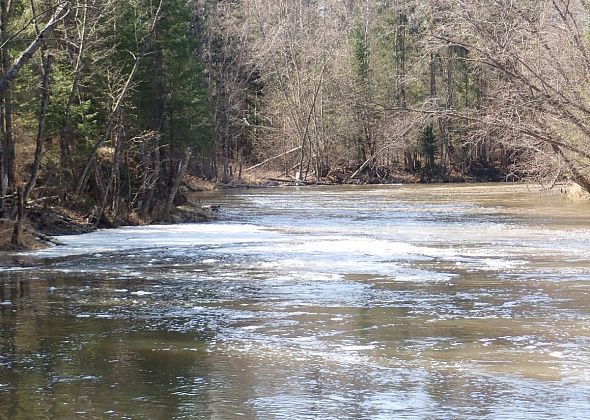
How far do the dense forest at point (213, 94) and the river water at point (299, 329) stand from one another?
401 centimetres

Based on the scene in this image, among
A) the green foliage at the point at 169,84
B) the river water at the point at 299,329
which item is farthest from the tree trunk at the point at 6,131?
the green foliage at the point at 169,84

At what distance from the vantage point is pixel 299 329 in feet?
38.7

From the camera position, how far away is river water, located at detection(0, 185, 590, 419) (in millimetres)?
8398

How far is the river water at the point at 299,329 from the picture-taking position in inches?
331

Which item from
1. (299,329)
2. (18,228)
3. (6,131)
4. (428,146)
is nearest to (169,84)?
(6,131)

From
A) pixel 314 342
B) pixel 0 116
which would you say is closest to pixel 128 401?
pixel 314 342

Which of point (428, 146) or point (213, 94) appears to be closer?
point (213, 94)

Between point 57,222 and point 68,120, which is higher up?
point 68,120

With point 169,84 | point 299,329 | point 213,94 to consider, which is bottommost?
point 299,329

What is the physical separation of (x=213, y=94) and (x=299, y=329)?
54.8 metres

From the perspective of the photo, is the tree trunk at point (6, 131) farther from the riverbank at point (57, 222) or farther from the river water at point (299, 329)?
the river water at point (299, 329)

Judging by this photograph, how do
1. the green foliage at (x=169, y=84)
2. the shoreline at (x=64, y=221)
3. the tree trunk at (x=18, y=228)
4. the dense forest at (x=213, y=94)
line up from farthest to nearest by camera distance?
the green foliage at (x=169, y=84) → the dense forest at (x=213, y=94) → the shoreline at (x=64, y=221) → the tree trunk at (x=18, y=228)

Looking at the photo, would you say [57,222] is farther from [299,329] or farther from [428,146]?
[428,146]

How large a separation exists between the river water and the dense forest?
4012mm
